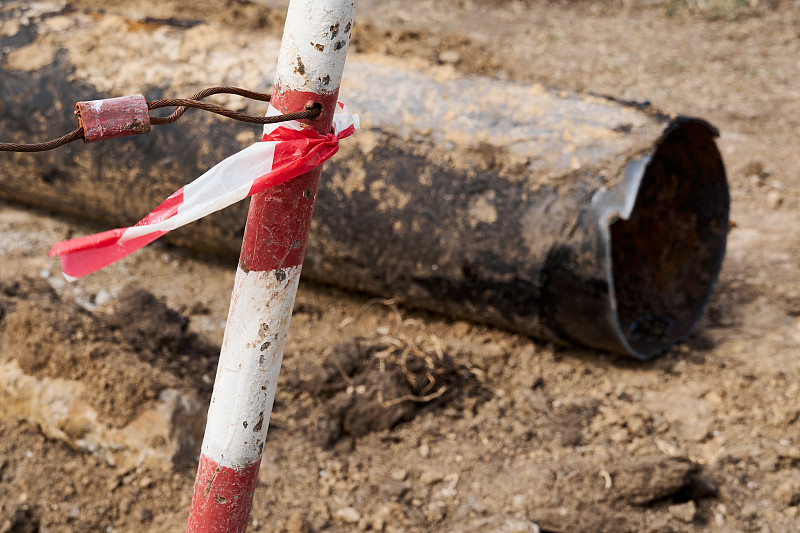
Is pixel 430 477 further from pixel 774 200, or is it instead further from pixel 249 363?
pixel 774 200

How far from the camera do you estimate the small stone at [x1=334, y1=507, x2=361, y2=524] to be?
213 centimetres

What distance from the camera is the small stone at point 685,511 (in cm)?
218

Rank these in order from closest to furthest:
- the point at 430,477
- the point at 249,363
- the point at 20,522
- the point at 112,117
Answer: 1. the point at 112,117
2. the point at 249,363
3. the point at 20,522
4. the point at 430,477

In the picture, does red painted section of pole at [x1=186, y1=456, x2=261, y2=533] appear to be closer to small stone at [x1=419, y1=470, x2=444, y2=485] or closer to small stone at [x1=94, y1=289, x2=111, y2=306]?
small stone at [x1=419, y1=470, x2=444, y2=485]

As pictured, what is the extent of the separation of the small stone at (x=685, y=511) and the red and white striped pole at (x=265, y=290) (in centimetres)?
132

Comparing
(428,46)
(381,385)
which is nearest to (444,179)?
(381,385)

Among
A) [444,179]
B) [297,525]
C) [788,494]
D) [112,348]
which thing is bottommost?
[297,525]

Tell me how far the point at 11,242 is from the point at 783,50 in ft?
16.2

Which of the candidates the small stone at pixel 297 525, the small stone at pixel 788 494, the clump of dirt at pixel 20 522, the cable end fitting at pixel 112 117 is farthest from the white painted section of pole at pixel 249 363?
the small stone at pixel 788 494

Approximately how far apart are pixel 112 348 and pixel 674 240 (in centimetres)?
211

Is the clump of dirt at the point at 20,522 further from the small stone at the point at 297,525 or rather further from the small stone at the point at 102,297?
the small stone at the point at 102,297

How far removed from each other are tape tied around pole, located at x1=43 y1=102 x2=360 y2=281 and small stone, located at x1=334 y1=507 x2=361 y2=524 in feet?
3.86

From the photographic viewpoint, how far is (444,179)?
257 centimetres

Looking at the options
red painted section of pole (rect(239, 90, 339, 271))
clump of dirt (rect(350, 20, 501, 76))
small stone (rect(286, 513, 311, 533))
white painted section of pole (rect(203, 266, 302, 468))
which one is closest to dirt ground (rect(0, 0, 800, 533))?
small stone (rect(286, 513, 311, 533))
